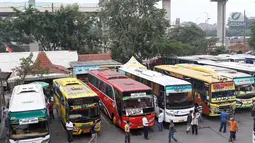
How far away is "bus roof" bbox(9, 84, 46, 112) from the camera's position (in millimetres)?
13406

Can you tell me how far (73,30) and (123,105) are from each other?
2476 centimetres

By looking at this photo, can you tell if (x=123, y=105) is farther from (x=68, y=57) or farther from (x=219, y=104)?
(x=68, y=57)

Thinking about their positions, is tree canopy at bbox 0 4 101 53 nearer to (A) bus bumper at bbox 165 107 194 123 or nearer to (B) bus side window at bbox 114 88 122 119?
(B) bus side window at bbox 114 88 122 119

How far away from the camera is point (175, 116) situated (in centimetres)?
1667

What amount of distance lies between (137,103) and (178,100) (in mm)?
2497

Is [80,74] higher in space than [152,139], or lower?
higher

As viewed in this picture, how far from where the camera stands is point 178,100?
16.8 m

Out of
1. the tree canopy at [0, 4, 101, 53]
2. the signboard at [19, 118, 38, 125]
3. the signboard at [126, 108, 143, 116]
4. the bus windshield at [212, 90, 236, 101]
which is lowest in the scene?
the signboard at [126, 108, 143, 116]

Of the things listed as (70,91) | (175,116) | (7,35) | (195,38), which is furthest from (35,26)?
(195,38)

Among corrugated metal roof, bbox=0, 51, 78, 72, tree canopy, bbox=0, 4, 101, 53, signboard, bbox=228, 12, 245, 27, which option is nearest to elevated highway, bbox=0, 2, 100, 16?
tree canopy, bbox=0, 4, 101, 53

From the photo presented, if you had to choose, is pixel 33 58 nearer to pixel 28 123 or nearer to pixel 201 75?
pixel 201 75

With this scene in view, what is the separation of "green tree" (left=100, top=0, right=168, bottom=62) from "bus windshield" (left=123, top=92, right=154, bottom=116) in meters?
19.3

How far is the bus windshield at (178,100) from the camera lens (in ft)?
54.7

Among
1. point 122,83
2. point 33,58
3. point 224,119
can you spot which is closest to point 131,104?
point 122,83
